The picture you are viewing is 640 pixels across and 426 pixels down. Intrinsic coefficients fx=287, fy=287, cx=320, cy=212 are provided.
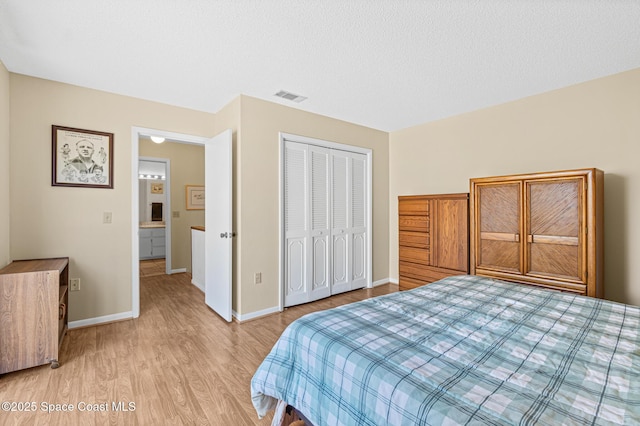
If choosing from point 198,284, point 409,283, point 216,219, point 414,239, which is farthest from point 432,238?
point 198,284

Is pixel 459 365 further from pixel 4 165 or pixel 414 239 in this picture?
pixel 4 165

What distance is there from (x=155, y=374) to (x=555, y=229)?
347 cm

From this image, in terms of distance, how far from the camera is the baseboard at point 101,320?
2854mm

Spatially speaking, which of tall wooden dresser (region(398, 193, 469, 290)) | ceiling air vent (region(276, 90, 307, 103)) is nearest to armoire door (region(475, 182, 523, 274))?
tall wooden dresser (region(398, 193, 469, 290))

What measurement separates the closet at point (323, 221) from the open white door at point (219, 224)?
683 mm

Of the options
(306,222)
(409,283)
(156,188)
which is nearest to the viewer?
(306,222)

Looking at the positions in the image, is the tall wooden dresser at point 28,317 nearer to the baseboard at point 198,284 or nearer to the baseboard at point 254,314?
the baseboard at point 254,314

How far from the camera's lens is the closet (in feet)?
11.5

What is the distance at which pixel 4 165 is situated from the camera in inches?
96.4

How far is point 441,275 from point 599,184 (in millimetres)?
1677

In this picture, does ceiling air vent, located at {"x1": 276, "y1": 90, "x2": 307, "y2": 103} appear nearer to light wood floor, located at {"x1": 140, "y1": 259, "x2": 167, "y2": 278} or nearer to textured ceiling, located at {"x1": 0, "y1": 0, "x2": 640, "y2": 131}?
textured ceiling, located at {"x1": 0, "y1": 0, "x2": 640, "y2": 131}

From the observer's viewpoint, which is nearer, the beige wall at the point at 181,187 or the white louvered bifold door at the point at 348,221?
the white louvered bifold door at the point at 348,221

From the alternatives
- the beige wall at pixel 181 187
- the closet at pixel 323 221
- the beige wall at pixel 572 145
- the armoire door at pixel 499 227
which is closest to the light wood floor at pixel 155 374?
the closet at pixel 323 221

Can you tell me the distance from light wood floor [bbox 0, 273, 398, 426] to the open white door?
268 mm
